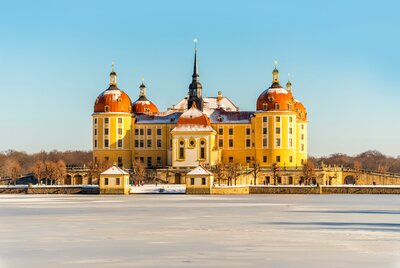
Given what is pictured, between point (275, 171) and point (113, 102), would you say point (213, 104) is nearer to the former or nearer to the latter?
point (113, 102)

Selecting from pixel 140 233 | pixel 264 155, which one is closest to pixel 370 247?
pixel 140 233

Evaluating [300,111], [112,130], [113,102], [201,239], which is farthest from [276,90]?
[201,239]

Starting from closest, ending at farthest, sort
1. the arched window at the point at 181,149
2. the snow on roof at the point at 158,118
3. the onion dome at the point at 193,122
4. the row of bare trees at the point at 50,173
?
the row of bare trees at the point at 50,173, the arched window at the point at 181,149, the onion dome at the point at 193,122, the snow on roof at the point at 158,118

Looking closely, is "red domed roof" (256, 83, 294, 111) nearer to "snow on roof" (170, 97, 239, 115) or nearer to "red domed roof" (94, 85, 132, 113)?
"snow on roof" (170, 97, 239, 115)

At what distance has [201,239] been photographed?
3117cm

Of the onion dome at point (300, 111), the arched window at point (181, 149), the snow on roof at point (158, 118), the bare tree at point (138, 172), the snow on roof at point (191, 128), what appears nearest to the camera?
the bare tree at point (138, 172)

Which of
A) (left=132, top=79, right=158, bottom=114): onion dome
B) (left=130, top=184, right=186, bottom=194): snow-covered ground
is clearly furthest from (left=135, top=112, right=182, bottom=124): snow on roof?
(left=130, top=184, right=186, bottom=194): snow-covered ground

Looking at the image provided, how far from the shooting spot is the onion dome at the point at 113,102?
4240 inches

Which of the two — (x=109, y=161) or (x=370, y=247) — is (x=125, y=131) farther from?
(x=370, y=247)

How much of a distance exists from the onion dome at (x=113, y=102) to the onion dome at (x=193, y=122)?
326 inches

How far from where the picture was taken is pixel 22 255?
1064 inches

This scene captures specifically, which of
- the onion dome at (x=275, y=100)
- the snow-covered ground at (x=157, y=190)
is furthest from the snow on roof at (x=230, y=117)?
the snow-covered ground at (x=157, y=190)

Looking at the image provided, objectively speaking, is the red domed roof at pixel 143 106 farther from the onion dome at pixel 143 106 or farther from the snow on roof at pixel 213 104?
the snow on roof at pixel 213 104

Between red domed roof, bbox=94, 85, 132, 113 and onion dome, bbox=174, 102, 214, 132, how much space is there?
8.26 meters
